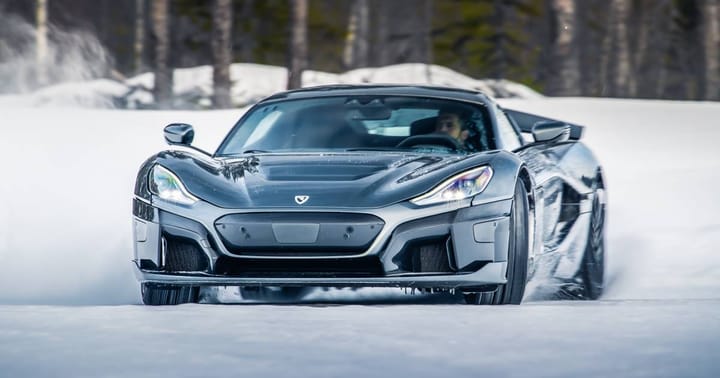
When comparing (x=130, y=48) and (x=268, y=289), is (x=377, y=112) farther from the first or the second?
(x=130, y=48)

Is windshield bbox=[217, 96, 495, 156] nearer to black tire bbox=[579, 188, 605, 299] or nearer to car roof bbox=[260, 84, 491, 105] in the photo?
car roof bbox=[260, 84, 491, 105]

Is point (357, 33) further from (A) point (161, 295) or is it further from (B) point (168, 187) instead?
(B) point (168, 187)

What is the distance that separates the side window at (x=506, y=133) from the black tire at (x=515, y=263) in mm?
1015

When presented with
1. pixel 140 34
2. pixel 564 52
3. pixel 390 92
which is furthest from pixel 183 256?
pixel 140 34

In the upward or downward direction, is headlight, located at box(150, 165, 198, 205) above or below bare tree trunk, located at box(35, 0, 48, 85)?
below

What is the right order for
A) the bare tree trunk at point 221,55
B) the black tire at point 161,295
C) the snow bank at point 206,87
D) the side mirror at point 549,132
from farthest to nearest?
the bare tree trunk at point 221,55
the snow bank at point 206,87
the side mirror at point 549,132
the black tire at point 161,295

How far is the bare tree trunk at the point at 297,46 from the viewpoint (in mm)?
25281

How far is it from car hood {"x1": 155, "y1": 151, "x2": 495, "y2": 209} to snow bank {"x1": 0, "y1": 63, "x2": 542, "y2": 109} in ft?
44.8

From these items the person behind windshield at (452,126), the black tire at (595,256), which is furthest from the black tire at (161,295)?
the black tire at (595,256)

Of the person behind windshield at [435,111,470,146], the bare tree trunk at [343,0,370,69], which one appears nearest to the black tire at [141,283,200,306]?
the person behind windshield at [435,111,470,146]

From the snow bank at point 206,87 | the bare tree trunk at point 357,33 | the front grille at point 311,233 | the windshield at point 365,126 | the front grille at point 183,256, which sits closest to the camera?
the front grille at point 311,233

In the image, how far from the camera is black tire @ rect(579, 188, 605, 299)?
809cm

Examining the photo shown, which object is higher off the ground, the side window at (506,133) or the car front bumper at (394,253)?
the side window at (506,133)

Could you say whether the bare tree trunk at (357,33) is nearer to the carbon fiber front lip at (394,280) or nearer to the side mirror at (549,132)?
the side mirror at (549,132)
